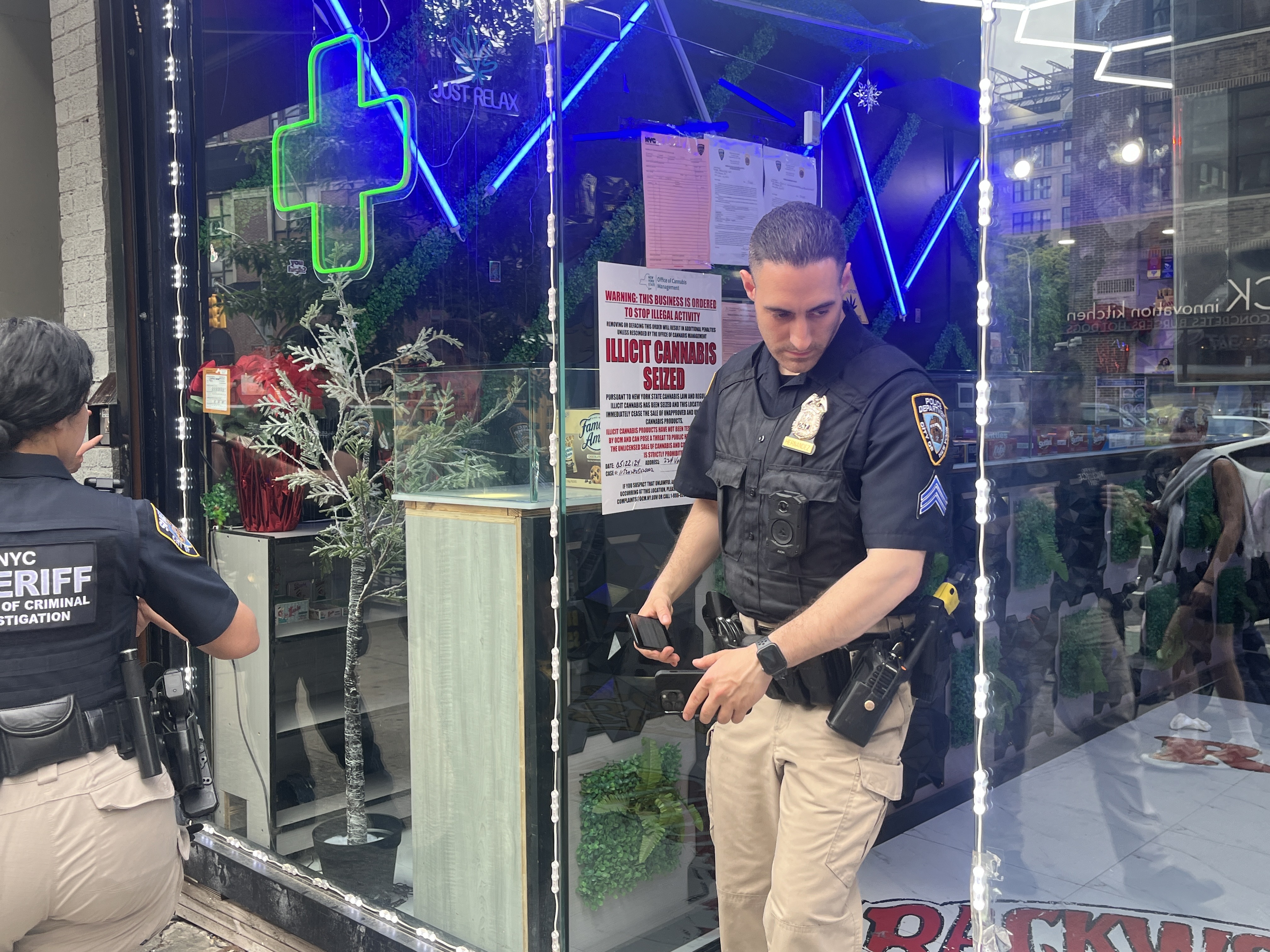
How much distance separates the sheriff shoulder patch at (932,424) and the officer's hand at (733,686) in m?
0.51

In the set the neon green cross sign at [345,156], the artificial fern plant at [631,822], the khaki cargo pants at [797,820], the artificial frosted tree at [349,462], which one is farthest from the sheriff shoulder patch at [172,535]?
the neon green cross sign at [345,156]

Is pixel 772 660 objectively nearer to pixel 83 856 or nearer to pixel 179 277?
pixel 83 856

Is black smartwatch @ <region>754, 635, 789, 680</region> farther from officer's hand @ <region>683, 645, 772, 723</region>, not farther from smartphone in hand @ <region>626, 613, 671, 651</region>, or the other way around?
smartphone in hand @ <region>626, 613, 671, 651</region>

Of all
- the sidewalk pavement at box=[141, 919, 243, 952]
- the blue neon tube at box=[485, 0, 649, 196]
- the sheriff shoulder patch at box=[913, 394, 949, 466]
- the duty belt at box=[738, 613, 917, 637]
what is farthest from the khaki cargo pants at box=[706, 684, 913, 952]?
the sidewalk pavement at box=[141, 919, 243, 952]

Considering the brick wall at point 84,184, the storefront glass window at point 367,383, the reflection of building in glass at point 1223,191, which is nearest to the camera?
the reflection of building in glass at point 1223,191

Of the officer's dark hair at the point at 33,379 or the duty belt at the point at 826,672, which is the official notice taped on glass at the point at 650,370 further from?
the officer's dark hair at the point at 33,379

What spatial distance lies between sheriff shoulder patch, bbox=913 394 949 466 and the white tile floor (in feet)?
2.07

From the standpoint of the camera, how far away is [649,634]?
2168 millimetres

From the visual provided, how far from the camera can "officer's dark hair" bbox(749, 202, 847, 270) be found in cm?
202

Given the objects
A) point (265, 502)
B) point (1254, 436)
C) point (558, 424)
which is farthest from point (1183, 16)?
point (265, 502)

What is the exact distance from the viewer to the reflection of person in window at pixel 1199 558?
1.90 meters

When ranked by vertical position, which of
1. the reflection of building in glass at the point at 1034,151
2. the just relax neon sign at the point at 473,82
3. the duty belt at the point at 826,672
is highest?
the just relax neon sign at the point at 473,82

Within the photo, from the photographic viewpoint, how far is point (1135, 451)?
2.02m

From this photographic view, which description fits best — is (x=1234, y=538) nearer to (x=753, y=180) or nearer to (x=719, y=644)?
(x=719, y=644)
